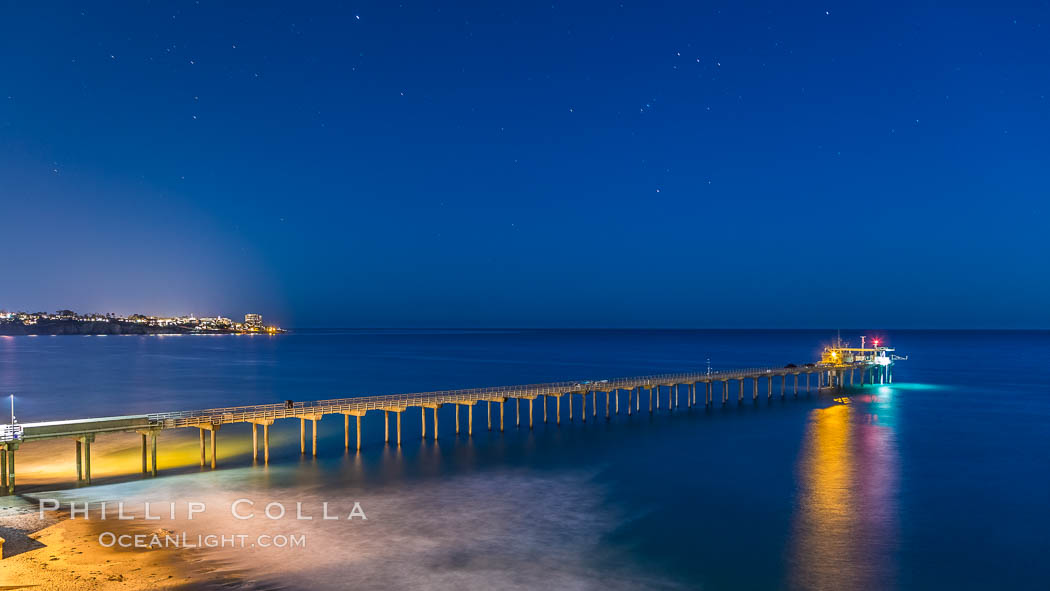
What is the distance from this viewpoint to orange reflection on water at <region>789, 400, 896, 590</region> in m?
19.9

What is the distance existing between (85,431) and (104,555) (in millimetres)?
8956

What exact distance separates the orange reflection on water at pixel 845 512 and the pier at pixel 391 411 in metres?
14.1

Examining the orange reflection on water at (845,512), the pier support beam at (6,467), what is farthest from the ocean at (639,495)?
the pier support beam at (6,467)

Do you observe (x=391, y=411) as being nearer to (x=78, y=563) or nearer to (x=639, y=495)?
(x=639, y=495)

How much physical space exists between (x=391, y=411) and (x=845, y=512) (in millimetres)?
29682


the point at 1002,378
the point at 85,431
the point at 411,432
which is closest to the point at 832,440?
the point at 411,432

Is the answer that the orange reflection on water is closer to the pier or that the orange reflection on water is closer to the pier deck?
the pier

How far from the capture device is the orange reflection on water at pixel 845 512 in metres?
19.9

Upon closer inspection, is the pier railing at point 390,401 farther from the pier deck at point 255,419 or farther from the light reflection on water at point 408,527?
the light reflection on water at point 408,527

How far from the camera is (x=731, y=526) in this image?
78.7 ft

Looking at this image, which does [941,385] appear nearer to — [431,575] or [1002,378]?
[1002,378]

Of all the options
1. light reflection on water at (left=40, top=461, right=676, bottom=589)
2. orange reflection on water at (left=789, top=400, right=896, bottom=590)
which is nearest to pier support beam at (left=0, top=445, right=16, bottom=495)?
light reflection on water at (left=40, top=461, right=676, bottom=589)

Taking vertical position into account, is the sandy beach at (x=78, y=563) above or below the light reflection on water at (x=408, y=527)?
above

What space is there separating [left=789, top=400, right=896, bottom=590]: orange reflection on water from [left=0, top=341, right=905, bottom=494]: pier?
46.1 feet
